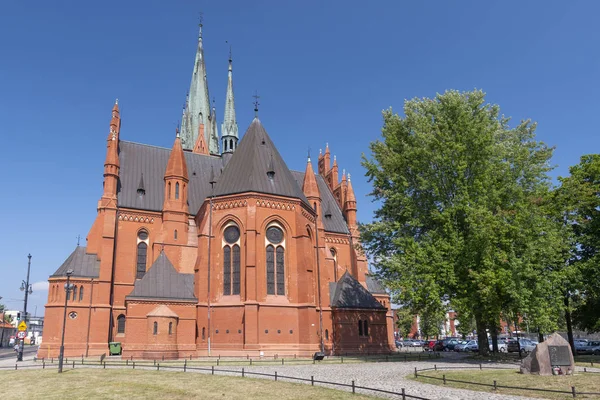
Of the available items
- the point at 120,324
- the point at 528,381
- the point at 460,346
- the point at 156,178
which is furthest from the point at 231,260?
the point at 460,346

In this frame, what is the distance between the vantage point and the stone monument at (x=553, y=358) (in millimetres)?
20875

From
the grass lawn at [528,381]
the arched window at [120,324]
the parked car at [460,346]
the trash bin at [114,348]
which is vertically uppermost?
the arched window at [120,324]

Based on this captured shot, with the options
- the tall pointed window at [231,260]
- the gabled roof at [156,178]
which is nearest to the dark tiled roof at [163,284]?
the tall pointed window at [231,260]

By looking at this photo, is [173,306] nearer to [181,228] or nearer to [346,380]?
[181,228]

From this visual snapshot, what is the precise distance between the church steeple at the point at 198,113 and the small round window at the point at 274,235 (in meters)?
32.6

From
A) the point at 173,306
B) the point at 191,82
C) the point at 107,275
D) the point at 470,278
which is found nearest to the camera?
the point at 470,278

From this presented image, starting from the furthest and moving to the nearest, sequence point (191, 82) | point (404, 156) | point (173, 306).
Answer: point (191, 82)
point (173, 306)
point (404, 156)

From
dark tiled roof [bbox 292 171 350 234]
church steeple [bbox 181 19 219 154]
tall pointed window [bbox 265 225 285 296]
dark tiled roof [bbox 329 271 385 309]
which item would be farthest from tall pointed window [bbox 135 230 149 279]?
church steeple [bbox 181 19 219 154]

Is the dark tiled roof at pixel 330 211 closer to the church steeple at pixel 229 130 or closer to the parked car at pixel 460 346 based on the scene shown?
the church steeple at pixel 229 130

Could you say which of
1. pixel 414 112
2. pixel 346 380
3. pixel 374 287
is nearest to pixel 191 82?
pixel 374 287

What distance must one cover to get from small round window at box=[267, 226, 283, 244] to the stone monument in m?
23.3

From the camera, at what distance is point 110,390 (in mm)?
17062

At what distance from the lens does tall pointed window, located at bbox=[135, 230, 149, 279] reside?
4284 centimetres

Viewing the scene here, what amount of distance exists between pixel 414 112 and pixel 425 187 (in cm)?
631
